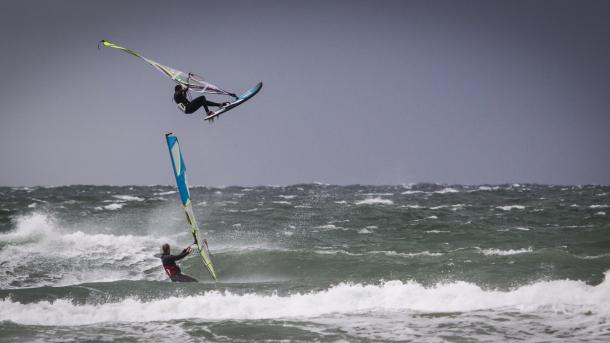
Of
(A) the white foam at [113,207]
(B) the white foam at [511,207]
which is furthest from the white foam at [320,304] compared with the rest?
(A) the white foam at [113,207]

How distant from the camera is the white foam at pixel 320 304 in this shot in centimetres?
980

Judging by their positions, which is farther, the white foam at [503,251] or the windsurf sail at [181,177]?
the white foam at [503,251]

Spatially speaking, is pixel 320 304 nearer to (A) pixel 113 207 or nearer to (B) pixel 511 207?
(B) pixel 511 207

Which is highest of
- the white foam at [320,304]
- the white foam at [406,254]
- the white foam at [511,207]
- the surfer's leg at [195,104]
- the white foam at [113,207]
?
the surfer's leg at [195,104]

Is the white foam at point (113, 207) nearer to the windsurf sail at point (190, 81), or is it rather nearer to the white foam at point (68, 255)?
the white foam at point (68, 255)

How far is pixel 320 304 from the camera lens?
1044cm

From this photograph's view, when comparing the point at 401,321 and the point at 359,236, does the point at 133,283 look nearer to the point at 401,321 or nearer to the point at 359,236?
the point at 401,321

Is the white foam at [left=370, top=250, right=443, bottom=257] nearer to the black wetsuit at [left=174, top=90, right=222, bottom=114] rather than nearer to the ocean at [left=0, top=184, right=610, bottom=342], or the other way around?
the ocean at [left=0, top=184, right=610, bottom=342]

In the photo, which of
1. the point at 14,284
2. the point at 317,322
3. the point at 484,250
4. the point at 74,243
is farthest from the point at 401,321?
the point at 74,243

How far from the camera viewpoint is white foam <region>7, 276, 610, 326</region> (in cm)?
980

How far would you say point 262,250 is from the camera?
16.4 metres

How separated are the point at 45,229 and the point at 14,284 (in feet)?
20.6

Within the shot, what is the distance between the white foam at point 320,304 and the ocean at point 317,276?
33mm

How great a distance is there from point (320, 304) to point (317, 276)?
126 inches
